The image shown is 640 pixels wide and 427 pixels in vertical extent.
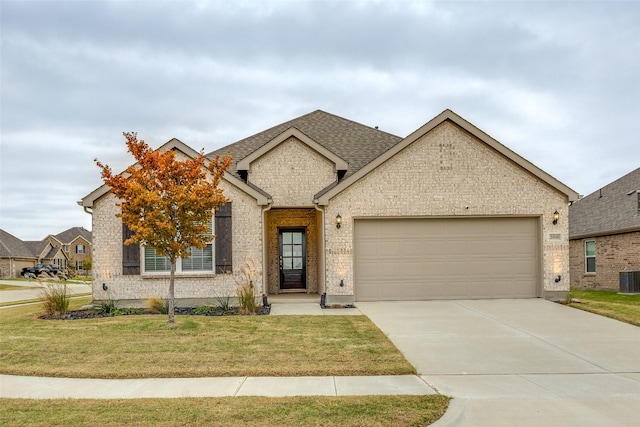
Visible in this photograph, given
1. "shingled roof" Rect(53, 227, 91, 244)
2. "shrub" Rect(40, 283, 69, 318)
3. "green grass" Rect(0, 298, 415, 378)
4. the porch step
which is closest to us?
"green grass" Rect(0, 298, 415, 378)

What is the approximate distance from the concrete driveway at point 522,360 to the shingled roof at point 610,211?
951cm

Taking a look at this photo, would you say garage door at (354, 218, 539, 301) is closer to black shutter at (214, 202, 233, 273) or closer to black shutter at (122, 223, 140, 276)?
black shutter at (214, 202, 233, 273)

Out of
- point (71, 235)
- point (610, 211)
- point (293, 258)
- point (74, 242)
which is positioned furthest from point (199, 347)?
point (71, 235)

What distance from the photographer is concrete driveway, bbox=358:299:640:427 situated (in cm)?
535

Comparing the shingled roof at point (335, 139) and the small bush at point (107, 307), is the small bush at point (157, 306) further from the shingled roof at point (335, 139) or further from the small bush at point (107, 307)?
the shingled roof at point (335, 139)

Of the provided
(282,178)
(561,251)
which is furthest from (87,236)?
(561,251)

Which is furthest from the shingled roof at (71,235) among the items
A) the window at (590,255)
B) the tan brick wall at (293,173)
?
the window at (590,255)

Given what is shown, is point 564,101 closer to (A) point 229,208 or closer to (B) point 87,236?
(A) point 229,208

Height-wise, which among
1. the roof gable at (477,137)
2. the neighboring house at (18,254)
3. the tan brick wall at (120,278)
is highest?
the roof gable at (477,137)

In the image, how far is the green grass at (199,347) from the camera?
7.12 meters

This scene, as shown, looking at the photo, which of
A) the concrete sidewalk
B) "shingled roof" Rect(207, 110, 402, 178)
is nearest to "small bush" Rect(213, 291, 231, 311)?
"shingled roof" Rect(207, 110, 402, 178)

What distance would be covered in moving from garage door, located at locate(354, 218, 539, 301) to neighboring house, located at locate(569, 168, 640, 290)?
7746 millimetres

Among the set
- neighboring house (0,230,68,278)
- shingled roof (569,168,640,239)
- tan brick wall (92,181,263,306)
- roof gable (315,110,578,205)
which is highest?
roof gable (315,110,578,205)

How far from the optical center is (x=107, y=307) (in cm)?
1331
